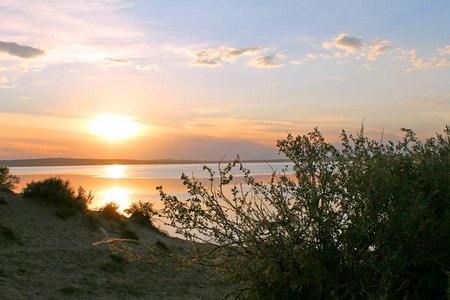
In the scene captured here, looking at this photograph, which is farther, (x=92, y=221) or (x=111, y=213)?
(x=111, y=213)

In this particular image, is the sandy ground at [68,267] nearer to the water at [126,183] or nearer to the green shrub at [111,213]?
the green shrub at [111,213]

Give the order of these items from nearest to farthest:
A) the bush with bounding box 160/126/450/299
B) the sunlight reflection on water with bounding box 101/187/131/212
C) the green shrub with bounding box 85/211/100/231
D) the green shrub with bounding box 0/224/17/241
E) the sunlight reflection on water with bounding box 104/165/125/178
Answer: the bush with bounding box 160/126/450/299, the green shrub with bounding box 0/224/17/241, the green shrub with bounding box 85/211/100/231, the sunlight reflection on water with bounding box 101/187/131/212, the sunlight reflection on water with bounding box 104/165/125/178

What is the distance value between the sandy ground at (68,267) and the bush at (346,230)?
264cm

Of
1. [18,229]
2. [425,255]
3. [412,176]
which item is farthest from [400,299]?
[18,229]

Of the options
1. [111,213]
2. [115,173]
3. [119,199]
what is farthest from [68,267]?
[115,173]

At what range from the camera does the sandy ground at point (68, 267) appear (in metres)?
8.06

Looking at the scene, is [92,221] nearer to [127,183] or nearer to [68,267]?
[68,267]

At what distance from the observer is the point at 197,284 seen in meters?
10.5

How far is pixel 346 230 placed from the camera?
4395mm

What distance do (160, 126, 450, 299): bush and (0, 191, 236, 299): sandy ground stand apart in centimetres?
264

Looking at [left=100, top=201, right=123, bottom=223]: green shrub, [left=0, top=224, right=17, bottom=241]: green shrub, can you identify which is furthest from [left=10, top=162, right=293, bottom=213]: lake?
[left=0, top=224, right=17, bottom=241]: green shrub

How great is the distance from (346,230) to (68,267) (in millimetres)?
7416

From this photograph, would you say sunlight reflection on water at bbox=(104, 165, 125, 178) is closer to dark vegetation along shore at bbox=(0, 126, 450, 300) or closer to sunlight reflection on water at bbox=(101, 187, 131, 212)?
sunlight reflection on water at bbox=(101, 187, 131, 212)

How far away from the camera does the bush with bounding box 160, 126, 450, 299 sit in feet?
13.8
